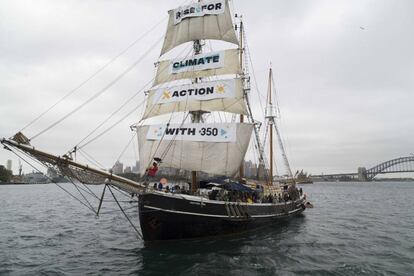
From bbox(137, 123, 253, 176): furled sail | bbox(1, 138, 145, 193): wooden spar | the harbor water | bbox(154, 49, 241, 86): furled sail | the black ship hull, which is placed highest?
bbox(154, 49, 241, 86): furled sail

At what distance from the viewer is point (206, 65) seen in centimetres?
2722

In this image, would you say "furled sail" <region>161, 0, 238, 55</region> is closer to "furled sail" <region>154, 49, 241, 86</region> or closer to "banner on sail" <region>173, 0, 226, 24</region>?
"banner on sail" <region>173, 0, 226, 24</region>

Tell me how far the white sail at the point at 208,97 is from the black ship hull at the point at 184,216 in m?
8.57

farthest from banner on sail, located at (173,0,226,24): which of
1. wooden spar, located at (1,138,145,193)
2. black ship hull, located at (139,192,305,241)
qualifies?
wooden spar, located at (1,138,145,193)

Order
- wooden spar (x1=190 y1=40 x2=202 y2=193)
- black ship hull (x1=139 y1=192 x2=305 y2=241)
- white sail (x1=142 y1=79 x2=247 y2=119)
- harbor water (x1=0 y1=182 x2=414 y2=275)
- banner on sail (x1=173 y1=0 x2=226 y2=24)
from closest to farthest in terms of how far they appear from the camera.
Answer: harbor water (x1=0 y1=182 x2=414 y2=275), black ship hull (x1=139 y1=192 x2=305 y2=241), wooden spar (x1=190 y1=40 x2=202 y2=193), white sail (x1=142 y1=79 x2=247 y2=119), banner on sail (x1=173 y1=0 x2=226 y2=24)

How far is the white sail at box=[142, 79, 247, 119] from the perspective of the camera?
85.0 feet

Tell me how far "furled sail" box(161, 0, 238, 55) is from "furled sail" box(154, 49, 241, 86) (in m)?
1.52

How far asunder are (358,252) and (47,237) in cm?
1847

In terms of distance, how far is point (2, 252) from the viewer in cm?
1645

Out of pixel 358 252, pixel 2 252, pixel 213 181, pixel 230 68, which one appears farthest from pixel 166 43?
pixel 358 252

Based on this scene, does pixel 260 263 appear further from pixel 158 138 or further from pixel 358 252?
pixel 158 138

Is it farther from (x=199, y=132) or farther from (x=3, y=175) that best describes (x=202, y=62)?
(x=3, y=175)

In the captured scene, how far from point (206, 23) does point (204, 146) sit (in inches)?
428

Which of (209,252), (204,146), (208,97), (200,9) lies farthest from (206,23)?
(209,252)
